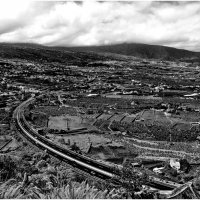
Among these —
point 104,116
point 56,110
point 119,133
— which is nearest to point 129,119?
point 104,116

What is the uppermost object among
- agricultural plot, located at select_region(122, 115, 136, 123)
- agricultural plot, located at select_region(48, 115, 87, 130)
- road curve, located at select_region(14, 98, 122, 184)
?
road curve, located at select_region(14, 98, 122, 184)

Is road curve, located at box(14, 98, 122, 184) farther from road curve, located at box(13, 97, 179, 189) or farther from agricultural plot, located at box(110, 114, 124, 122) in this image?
agricultural plot, located at box(110, 114, 124, 122)

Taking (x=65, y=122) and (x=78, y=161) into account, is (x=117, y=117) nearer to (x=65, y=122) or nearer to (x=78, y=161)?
(x=65, y=122)

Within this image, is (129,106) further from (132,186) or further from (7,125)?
(132,186)

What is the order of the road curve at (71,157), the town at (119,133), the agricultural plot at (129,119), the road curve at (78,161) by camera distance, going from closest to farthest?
the road curve at (78,161)
the town at (119,133)
the road curve at (71,157)
the agricultural plot at (129,119)

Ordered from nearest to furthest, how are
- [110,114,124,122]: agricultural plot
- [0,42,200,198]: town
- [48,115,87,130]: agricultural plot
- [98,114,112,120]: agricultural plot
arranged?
[0,42,200,198]: town, [48,115,87,130]: agricultural plot, [110,114,124,122]: agricultural plot, [98,114,112,120]: agricultural plot

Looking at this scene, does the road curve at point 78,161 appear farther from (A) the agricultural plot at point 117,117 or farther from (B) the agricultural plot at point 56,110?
(A) the agricultural plot at point 117,117

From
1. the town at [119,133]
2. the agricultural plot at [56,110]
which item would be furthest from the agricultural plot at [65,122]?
the agricultural plot at [56,110]

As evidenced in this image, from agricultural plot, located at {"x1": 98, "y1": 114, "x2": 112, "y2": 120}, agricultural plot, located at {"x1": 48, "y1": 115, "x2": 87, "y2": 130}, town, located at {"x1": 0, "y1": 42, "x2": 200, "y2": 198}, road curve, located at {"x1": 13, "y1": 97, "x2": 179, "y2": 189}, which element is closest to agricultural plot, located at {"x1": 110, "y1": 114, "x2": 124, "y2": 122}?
A: town, located at {"x1": 0, "y1": 42, "x2": 200, "y2": 198}

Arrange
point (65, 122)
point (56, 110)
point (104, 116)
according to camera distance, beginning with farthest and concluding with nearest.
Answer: point (56, 110) → point (104, 116) → point (65, 122)

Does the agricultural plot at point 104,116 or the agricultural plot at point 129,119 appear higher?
the agricultural plot at point 129,119

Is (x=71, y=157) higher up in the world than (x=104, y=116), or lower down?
higher up

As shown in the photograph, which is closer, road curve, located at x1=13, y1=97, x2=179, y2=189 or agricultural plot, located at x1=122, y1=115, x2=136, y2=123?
road curve, located at x1=13, y1=97, x2=179, y2=189

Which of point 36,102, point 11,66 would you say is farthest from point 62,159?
point 11,66
